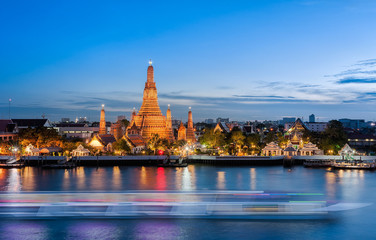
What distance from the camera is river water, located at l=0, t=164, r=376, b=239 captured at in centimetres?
1884

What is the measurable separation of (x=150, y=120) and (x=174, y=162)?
11409 mm

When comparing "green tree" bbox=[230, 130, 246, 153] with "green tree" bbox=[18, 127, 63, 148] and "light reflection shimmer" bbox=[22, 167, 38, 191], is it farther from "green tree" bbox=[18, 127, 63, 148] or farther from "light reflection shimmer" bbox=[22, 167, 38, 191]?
"light reflection shimmer" bbox=[22, 167, 38, 191]

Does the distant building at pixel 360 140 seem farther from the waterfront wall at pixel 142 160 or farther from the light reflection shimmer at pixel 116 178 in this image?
the light reflection shimmer at pixel 116 178

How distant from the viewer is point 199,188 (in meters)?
31.6

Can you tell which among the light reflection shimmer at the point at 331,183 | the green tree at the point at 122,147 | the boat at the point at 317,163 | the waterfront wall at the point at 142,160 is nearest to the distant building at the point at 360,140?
the waterfront wall at the point at 142,160

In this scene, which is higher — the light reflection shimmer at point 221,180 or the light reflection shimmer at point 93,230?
the light reflection shimmer at point 221,180

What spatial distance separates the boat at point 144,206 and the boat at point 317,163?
26.0 meters

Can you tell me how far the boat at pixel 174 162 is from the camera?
46.6 m

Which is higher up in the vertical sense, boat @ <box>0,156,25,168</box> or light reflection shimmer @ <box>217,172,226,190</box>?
boat @ <box>0,156,25,168</box>

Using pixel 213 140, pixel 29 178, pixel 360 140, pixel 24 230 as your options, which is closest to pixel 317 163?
pixel 213 140

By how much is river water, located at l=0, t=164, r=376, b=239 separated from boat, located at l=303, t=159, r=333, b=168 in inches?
42.5

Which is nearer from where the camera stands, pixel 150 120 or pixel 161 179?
pixel 161 179

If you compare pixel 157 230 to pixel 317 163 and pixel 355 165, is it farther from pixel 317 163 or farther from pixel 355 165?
pixel 317 163

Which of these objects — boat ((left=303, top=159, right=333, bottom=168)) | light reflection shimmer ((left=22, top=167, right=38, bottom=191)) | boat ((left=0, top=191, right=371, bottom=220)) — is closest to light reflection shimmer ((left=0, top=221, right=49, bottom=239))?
boat ((left=0, top=191, right=371, bottom=220))
